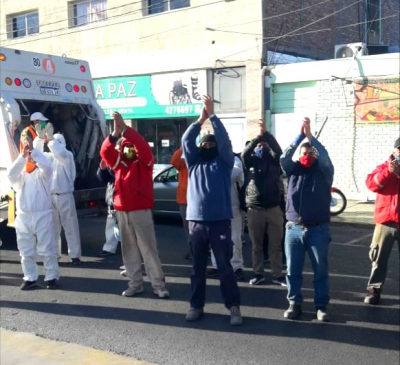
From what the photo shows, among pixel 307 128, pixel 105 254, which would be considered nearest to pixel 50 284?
pixel 105 254

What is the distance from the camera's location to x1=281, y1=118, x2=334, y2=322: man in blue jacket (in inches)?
218

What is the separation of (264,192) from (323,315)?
174 centimetres

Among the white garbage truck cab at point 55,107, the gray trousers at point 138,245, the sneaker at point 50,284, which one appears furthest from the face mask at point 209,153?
the white garbage truck cab at point 55,107

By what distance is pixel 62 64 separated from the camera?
10.2 metres

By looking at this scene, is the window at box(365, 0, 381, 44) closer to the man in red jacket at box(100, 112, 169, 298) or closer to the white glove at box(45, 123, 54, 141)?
Answer: the white glove at box(45, 123, 54, 141)

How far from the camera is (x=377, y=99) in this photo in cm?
1538

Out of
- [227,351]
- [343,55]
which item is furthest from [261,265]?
[343,55]

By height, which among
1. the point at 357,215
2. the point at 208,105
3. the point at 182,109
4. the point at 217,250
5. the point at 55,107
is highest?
the point at 182,109

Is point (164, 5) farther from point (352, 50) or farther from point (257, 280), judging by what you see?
point (257, 280)

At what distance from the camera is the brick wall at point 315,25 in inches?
672

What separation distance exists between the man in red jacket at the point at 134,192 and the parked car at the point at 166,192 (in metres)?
5.17

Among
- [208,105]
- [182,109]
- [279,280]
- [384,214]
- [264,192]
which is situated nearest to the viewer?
[208,105]

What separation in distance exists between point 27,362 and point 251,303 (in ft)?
8.30

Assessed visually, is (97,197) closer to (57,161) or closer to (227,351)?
(57,161)
